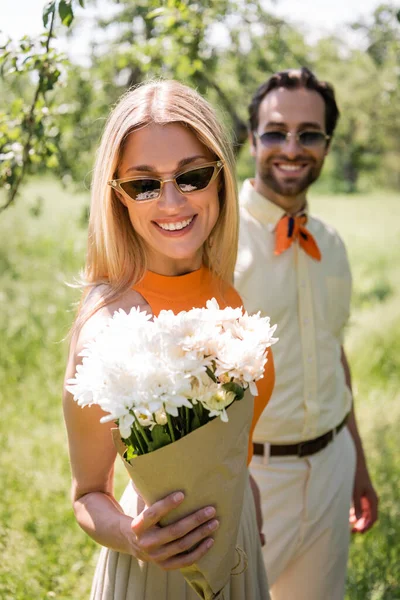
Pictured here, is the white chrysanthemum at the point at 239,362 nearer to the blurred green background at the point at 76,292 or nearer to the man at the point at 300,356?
the blurred green background at the point at 76,292

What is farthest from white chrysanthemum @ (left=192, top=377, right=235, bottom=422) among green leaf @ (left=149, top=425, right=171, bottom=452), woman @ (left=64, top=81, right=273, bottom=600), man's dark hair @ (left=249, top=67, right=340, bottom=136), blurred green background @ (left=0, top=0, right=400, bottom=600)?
man's dark hair @ (left=249, top=67, right=340, bottom=136)

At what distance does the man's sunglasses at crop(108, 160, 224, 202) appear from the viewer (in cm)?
195

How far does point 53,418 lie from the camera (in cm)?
601

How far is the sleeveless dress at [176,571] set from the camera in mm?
1872

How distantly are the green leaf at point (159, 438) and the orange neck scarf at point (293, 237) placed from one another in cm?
169

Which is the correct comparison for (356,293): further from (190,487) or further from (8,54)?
(190,487)

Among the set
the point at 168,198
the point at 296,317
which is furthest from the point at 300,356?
the point at 168,198

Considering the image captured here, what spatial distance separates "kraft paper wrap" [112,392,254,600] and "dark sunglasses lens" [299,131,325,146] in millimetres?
1876

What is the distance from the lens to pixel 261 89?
132 inches

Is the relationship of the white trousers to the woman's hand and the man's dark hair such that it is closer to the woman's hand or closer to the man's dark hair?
the woman's hand

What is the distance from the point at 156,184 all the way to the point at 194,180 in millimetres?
116

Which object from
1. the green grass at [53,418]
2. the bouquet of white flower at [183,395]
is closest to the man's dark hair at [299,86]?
the green grass at [53,418]

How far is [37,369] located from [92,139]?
2412 millimetres

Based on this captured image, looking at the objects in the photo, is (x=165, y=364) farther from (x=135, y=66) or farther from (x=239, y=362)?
(x=135, y=66)
